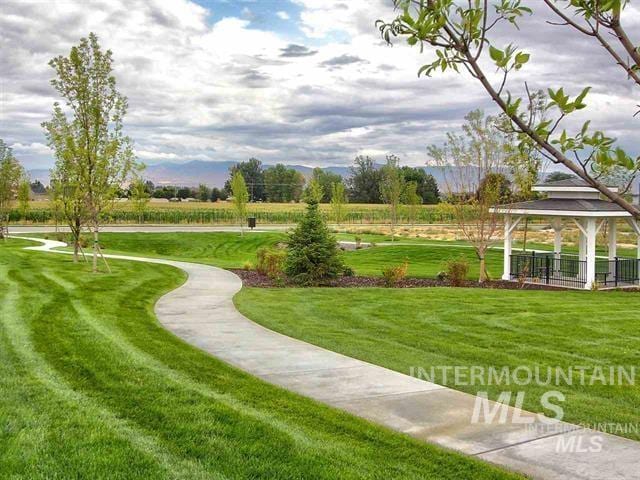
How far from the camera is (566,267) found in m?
21.7

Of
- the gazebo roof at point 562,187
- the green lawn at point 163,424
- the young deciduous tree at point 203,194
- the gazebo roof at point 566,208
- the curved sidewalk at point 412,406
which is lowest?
the curved sidewalk at point 412,406

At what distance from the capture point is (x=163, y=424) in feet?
17.8

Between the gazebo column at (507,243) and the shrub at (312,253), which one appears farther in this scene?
the gazebo column at (507,243)

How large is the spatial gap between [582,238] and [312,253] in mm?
9993

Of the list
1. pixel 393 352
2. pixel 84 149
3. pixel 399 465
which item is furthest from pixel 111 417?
pixel 84 149

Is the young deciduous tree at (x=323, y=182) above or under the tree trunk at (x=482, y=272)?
above

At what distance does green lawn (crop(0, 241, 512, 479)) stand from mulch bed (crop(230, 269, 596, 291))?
8.90 meters

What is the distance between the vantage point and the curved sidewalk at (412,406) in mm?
4902

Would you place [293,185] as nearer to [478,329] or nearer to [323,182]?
[323,182]

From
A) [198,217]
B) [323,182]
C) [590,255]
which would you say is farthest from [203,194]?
[590,255]

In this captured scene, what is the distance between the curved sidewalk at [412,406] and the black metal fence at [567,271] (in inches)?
506

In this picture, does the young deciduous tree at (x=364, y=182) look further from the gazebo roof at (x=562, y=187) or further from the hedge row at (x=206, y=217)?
the gazebo roof at (x=562, y=187)

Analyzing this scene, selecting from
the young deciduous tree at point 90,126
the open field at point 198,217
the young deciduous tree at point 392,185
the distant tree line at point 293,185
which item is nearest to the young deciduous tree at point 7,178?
the open field at point 198,217

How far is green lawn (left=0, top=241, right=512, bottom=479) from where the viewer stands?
456cm
